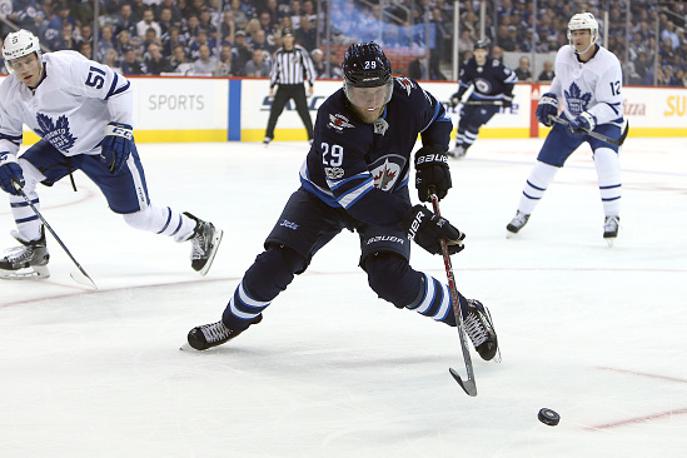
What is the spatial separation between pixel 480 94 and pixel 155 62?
11.6 ft

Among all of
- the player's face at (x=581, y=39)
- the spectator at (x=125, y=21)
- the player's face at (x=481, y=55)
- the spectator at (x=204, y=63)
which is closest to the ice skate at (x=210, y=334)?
the player's face at (x=581, y=39)

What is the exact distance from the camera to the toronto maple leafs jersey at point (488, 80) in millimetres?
11602

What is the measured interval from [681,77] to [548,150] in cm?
1209

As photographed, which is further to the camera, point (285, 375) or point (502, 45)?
point (502, 45)

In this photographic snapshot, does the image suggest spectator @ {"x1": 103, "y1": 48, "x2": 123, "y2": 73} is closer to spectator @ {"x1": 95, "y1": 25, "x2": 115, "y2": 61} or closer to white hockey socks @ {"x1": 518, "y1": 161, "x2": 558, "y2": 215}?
spectator @ {"x1": 95, "y1": 25, "x2": 115, "y2": 61}

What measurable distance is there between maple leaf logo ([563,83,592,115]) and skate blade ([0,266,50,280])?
2.84 metres

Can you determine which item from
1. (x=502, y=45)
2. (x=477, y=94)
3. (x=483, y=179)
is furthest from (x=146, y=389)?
(x=502, y=45)

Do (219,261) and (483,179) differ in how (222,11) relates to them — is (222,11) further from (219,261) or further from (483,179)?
(219,261)

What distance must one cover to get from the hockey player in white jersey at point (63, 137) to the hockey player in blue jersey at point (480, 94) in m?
7.25

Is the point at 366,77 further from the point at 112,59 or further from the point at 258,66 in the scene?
the point at 258,66

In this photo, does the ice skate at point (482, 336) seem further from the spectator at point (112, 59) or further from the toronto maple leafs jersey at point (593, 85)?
the spectator at point (112, 59)

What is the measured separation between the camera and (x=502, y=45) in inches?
610

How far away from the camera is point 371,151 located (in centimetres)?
307

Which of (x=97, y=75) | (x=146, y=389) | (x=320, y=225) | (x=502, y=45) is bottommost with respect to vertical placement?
(x=146, y=389)
